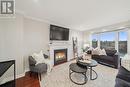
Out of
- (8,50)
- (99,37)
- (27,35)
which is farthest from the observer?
(99,37)

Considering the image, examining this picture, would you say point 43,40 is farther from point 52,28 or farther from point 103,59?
point 103,59

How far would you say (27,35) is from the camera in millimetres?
3492

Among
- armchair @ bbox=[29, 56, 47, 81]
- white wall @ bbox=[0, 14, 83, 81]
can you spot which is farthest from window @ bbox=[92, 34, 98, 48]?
armchair @ bbox=[29, 56, 47, 81]

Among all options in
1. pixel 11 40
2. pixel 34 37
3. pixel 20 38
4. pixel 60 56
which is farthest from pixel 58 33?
pixel 11 40

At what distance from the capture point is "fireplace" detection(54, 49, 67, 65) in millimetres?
4756

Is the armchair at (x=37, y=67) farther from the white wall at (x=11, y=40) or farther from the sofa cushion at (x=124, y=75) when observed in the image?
the sofa cushion at (x=124, y=75)

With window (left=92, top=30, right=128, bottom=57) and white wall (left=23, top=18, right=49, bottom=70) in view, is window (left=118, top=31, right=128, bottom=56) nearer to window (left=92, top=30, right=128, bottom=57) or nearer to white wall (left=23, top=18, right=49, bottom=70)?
window (left=92, top=30, right=128, bottom=57)

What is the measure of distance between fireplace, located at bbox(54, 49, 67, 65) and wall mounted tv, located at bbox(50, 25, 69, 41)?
711 mm

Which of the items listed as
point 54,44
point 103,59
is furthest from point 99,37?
point 54,44

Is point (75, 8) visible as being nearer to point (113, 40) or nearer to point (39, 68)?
point (39, 68)

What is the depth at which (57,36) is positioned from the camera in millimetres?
4805

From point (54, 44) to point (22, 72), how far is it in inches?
81.0

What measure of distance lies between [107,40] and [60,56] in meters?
3.40

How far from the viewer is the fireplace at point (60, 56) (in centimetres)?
476
